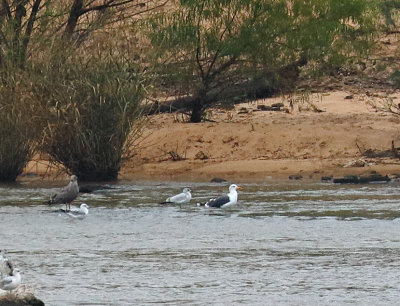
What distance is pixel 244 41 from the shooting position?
25.1 meters

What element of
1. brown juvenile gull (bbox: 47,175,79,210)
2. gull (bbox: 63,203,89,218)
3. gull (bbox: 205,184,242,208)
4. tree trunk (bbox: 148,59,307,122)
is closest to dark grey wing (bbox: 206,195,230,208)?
gull (bbox: 205,184,242,208)

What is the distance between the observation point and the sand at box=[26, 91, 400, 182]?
901 inches

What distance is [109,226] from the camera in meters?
16.4

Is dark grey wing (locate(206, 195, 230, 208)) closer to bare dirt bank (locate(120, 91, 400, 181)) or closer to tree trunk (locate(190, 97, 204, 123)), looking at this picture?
bare dirt bank (locate(120, 91, 400, 181))

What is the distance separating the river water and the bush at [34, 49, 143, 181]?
1.59 m

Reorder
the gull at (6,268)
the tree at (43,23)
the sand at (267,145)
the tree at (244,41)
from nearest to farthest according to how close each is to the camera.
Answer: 1. the gull at (6,268)
2. the tree at (43,23)
3. the sand at (267,145)
4. the tree at (244,41)

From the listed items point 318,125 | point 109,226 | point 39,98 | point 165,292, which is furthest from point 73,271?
point 318,125

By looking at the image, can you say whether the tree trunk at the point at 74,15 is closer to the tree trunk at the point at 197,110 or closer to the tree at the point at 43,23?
the tree at the point at 43,23

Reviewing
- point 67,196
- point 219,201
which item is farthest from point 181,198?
point 67,196

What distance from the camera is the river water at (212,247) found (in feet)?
38.0

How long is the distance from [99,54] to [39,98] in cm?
132

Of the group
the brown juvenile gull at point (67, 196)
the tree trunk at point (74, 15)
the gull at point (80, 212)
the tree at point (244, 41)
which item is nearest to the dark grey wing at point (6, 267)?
the gull at point (80, 212)

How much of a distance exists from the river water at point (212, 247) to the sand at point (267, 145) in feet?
7.50

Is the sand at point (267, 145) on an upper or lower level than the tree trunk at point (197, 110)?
lower
